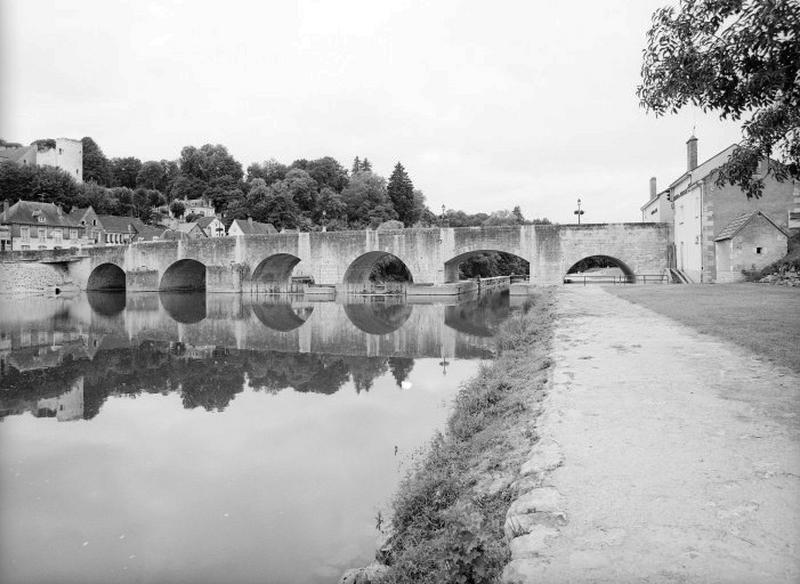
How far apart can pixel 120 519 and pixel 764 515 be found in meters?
5.47

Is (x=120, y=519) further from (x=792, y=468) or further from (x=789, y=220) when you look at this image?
(x=789, y=220)

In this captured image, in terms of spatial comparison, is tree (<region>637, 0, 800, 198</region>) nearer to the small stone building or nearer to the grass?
the grass

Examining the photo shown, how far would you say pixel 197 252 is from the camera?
46969mm

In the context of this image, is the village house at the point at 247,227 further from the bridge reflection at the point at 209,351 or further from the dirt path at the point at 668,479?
the dirt path at the point at 668,479

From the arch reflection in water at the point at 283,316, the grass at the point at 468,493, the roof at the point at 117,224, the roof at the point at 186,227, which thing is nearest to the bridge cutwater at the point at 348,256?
the arch reflection in water at the point at 283,316

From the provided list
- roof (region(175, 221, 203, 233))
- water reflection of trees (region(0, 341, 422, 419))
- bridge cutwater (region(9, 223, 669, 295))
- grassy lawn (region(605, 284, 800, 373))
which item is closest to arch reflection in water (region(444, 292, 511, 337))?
grassy lawn (region(605, 284, 800, 373))

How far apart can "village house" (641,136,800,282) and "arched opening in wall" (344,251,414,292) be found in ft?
60.3

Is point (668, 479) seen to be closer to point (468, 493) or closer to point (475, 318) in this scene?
Answer: point (468, 493)

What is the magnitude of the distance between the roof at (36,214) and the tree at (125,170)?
41.8 m

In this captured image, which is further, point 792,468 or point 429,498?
point 429,498

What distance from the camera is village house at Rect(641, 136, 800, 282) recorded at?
79.9 feet

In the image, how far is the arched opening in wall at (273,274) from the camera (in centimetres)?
4578

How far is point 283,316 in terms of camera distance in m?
27.5

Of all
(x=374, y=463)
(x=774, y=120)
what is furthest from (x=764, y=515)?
(x=374, y=463)
